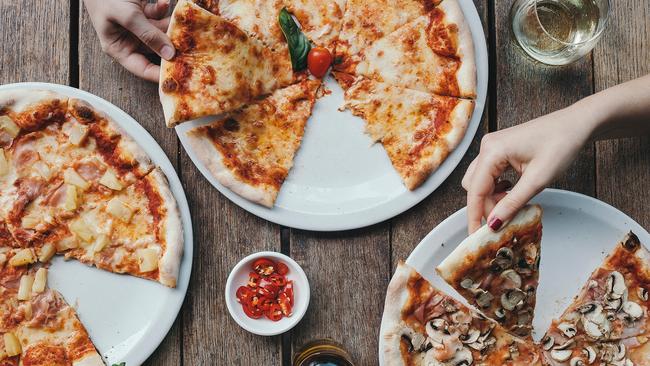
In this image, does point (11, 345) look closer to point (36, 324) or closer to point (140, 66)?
point (36, 324)

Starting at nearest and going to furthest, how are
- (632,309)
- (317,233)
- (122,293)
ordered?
(632,309) → (122,293) → (317,233)

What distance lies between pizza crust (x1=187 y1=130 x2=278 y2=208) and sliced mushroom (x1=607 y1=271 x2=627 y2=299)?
6.06 ft

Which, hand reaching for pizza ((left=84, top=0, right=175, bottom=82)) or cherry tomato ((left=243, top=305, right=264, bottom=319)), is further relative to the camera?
cherry tomato ((left=243, top=305, right=264, bottom=319))

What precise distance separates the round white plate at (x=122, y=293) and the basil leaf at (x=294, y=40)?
0.88m

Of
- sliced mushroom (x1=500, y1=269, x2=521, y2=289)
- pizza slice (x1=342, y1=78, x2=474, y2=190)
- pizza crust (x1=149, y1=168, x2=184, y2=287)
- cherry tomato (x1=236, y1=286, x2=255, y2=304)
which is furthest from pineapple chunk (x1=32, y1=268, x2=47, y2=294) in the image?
sliced mushroom (x1=500, y1=269, x2=521, y2=289)

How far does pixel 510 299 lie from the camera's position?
3508 mm

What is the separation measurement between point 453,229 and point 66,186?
6.76 ft

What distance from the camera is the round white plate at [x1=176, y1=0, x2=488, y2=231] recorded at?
3.69 metres

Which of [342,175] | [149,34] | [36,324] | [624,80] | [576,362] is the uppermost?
[149,34]

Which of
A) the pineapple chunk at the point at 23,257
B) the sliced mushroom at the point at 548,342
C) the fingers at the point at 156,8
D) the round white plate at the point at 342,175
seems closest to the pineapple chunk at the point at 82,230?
the pineapple chunk at the point at 23,257

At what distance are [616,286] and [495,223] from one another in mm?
819

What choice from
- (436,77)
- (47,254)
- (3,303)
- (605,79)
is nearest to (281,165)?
(436,77)

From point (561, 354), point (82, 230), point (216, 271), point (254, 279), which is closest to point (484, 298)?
point (561, 354)

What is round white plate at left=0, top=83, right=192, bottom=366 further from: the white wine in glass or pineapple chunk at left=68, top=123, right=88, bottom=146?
the white wine in glass
